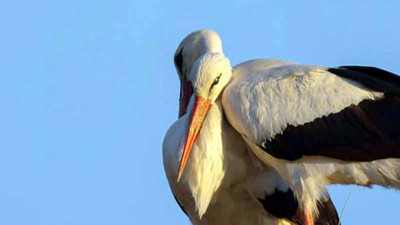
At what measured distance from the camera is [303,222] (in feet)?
48.9

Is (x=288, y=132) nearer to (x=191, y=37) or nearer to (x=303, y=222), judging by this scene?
(x=303, y=222)

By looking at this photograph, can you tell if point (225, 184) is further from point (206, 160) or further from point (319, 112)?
point (319, 112)

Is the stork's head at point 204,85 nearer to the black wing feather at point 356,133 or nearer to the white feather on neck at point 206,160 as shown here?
the white feather on neck at point 206,160

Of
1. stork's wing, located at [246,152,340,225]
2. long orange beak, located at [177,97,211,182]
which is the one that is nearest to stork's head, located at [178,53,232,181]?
long orange beak, located at [177,97,211,182]

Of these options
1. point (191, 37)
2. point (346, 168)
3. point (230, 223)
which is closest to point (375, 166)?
point (346, 168)

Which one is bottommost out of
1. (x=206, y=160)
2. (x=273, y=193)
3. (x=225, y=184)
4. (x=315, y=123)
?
(x=273, y=193)

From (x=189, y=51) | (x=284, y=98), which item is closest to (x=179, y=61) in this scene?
(x=189, y=51)

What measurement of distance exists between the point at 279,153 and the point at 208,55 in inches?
32.3

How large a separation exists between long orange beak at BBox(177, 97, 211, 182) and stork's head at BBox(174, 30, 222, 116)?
830 millimetres

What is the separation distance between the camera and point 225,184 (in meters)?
14.9

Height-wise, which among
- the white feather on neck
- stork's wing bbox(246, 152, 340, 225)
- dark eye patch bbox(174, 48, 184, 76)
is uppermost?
dark eye patch bbox(174, 48, 184, 76)

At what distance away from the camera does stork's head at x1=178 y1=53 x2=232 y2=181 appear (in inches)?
580

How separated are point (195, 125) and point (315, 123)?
72 centimetres

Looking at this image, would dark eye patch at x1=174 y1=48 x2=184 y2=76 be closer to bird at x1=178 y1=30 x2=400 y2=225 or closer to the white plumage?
the white plumage
